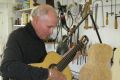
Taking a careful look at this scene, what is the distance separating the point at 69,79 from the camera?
195cm

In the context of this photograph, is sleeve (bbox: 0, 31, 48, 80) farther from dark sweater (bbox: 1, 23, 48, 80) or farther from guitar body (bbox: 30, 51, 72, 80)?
guitar body (bbox: 30, 51, 72, 80)

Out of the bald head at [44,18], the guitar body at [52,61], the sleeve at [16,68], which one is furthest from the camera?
the guitar body at [52,61]

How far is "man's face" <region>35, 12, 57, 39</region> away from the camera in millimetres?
1694

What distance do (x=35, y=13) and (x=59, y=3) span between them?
152cm

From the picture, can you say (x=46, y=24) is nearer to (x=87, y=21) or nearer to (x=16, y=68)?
(x=16, y=68)

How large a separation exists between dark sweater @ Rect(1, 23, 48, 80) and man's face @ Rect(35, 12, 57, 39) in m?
0.07

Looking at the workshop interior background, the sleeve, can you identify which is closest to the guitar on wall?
the sleeve

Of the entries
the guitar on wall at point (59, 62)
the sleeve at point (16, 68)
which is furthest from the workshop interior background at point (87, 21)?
the sleeve at point (16, 68)

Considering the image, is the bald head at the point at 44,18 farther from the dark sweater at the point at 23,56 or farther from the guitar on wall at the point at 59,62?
the guitar on wall at the point at 59,62

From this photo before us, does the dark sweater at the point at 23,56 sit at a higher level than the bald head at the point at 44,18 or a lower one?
lower

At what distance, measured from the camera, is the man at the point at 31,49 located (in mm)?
1548

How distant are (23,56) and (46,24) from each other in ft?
0.94

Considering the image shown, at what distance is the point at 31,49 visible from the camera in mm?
1784

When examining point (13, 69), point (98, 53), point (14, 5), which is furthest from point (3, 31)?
point (13, 69)
